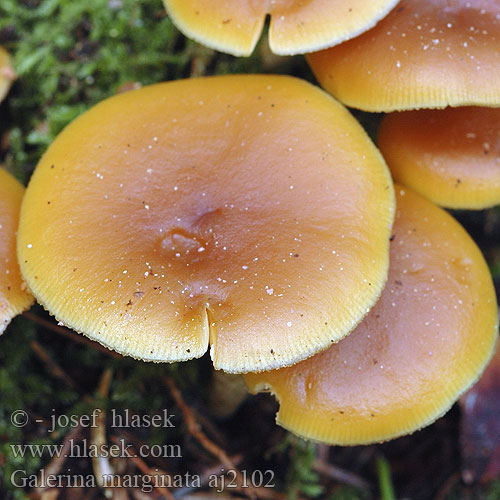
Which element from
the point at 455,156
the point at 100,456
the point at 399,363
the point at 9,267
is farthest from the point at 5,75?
the point at 399,363

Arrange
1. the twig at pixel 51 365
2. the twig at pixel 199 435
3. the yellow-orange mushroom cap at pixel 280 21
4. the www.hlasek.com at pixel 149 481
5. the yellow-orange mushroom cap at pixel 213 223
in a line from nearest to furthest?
the yellow-orange mushroom cap at pixel 213 223 → the yellow-orange mushroom cap at pixel 280 21 → the www.hlasek.com at pixel 149 481 → the twig at pixel 199 435 → the twig at pixel 51 365

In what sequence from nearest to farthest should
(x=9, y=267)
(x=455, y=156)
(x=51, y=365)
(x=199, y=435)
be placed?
1. (x=9, y=267)
2. (x=455, y=156)
3. (x=199, y=435)
4. (x=51, y=365)

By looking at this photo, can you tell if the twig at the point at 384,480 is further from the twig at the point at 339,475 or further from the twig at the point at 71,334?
the twig at the point at 71,334

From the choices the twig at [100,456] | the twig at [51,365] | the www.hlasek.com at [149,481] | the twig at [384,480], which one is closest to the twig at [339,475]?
the twig at [384,480]

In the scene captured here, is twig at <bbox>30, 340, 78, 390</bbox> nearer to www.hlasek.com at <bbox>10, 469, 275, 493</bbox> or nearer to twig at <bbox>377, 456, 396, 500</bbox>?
www.hlasek.com at <bbox>10, 469, 275, 493</bbox>

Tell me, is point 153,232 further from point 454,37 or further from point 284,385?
point 454,37

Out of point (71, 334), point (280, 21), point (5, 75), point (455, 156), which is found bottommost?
point (71, 334)

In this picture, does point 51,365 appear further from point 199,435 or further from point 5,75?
point 5,75
